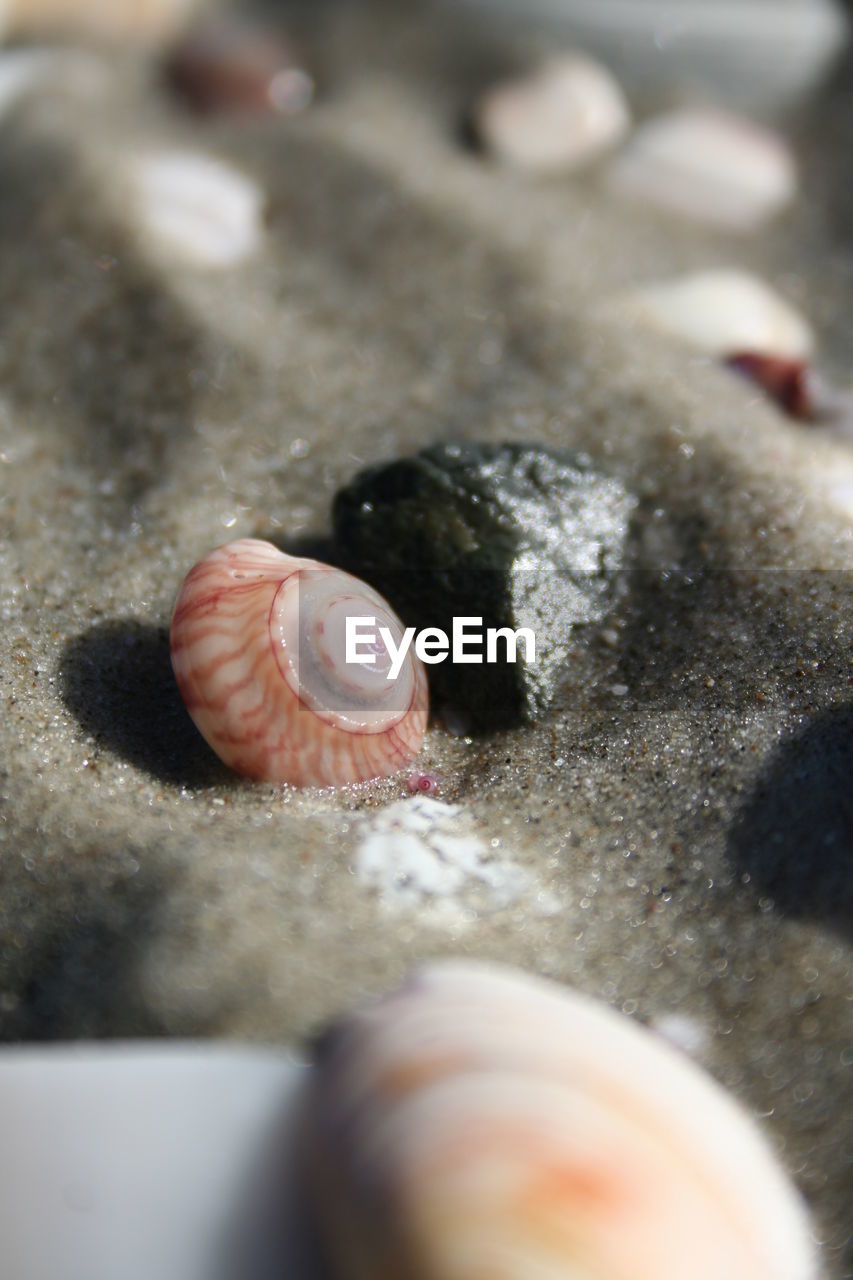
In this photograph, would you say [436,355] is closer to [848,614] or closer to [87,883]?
[848,614]

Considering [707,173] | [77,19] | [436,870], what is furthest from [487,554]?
[77,19]

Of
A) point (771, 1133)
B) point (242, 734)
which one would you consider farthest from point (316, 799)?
point (771, 1133)

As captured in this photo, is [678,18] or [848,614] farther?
[678,18]

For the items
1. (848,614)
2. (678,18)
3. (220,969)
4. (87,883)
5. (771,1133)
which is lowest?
(87,883)

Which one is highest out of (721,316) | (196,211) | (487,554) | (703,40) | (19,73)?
(703,40)

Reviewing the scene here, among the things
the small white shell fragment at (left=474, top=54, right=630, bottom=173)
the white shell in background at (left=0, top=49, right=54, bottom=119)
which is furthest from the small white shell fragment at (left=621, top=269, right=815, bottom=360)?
the white shell in background at (left=0, top=49, right=54, bottom=119)

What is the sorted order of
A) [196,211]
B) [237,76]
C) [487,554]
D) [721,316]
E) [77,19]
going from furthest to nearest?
[77,19]
[237,76]
[196,211]
[721,316]
[487,554]

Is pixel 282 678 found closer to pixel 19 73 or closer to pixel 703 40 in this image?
pixel 19 73
